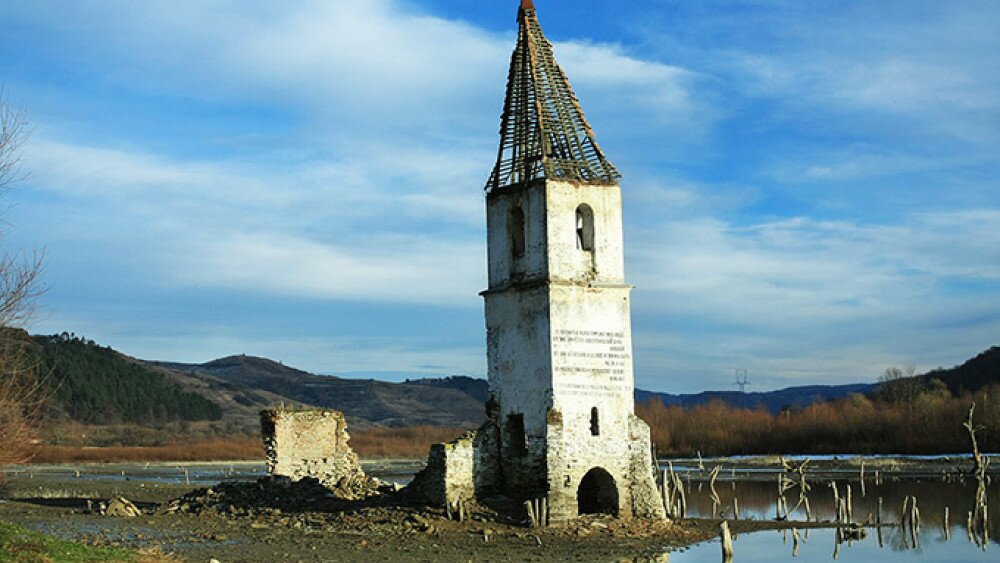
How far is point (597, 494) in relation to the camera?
27781 millimetres

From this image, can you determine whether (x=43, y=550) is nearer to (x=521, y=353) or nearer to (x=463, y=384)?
(x=521, y=353)

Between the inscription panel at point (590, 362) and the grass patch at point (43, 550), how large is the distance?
35.7 ft

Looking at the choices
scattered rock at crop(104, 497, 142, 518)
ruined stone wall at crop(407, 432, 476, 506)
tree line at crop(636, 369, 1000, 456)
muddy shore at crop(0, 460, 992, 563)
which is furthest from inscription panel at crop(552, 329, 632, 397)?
tree line at crop(636, 369, 1000, 456)

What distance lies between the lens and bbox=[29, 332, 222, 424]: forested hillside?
106125 millimetres

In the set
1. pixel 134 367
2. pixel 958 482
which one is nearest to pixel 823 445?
pixel 958 482

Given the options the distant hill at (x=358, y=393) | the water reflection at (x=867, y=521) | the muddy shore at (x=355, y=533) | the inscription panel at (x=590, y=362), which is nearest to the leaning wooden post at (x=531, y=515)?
the muddy shore at (x=355, y=533)

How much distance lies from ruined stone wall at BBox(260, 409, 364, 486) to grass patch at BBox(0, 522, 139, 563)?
12502 mm

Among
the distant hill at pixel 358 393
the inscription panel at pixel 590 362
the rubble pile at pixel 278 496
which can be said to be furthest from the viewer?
the distant hill at pixel 358 393

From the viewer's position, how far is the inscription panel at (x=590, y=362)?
26.4m

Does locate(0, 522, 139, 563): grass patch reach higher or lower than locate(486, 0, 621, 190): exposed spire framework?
lower

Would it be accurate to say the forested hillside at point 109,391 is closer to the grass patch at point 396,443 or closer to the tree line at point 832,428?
the grass patch at point 396,443

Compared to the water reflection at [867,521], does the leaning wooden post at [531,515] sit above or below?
above

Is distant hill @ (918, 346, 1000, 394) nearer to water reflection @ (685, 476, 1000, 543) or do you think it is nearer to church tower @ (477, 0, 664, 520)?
water reflection @ (685, 476, 1000, 543)

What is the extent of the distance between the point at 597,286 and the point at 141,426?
89.2 m
